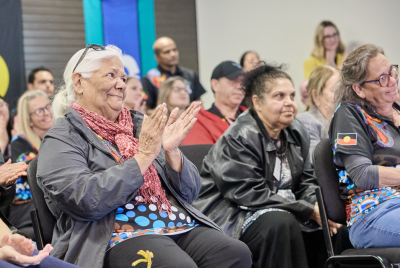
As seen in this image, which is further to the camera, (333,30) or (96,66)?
(333,30)

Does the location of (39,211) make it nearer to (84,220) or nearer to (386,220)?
(84,220)

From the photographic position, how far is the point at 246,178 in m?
2.36

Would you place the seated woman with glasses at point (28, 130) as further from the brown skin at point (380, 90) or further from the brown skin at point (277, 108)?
the brown skin at point (380, 90)

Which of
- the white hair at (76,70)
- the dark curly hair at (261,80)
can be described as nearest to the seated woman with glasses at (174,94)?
the dark curly hair at (261,80)

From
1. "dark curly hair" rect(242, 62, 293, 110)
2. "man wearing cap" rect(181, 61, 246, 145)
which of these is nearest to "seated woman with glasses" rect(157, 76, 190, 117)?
"man wearing cap" rect(181, 61, 246, 145)

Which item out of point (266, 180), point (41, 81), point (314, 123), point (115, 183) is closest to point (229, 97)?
point (314, 123)

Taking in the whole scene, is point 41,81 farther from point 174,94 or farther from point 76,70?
point 76,70

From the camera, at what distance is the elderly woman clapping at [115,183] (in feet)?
5.24

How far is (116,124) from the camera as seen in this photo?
1.93 meters

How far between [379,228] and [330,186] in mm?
290

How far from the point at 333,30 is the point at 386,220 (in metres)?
3.83

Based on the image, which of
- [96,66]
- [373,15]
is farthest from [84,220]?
[373,15]

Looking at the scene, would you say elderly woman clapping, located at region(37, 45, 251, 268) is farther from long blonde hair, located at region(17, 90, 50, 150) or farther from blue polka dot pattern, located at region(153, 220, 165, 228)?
long blonde hair, located at region(17, 90, 50, 150)

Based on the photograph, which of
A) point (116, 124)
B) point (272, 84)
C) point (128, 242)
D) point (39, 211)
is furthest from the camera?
point (272, 84)
